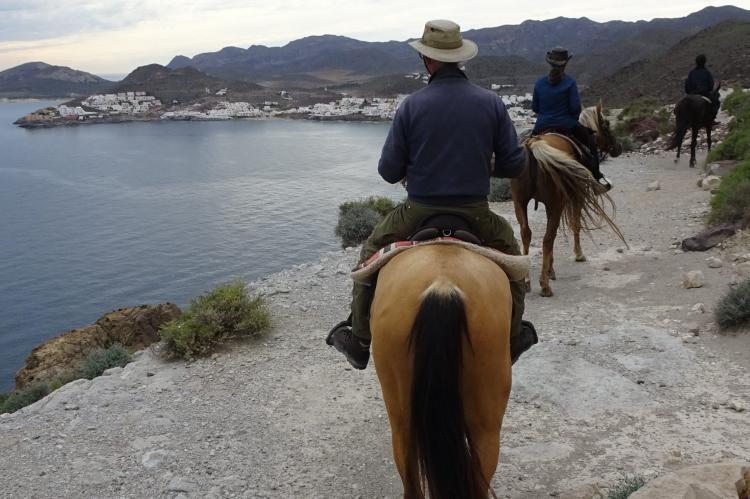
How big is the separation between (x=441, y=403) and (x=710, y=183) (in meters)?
11.2

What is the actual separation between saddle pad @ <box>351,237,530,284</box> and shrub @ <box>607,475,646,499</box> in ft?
4.75

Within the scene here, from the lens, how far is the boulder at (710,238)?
7848 millimetres

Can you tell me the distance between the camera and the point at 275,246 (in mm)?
28109

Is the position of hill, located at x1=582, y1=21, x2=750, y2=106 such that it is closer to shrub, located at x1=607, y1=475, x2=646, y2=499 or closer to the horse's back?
shrub, located at x1=607, y1=475, x2=646, y2=499

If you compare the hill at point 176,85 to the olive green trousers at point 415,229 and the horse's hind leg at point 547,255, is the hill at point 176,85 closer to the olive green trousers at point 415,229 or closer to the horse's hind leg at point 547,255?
the horse's hind leg at point 547,255

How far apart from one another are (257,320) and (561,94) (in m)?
4.34

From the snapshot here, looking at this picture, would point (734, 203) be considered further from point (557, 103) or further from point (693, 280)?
point (557, 103)

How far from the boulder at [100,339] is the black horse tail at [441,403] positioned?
24.3 feet

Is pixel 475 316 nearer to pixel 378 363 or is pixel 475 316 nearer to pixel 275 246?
pixel 378 363

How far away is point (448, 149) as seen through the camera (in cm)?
307

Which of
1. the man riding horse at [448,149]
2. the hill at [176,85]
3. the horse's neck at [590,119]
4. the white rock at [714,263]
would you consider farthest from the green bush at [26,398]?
the hill at [176,85]

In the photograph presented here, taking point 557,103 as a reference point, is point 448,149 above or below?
above

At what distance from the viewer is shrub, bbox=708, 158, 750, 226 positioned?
26.5 ft

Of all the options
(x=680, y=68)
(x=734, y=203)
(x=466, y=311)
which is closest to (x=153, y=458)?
(x=466, y=311)
